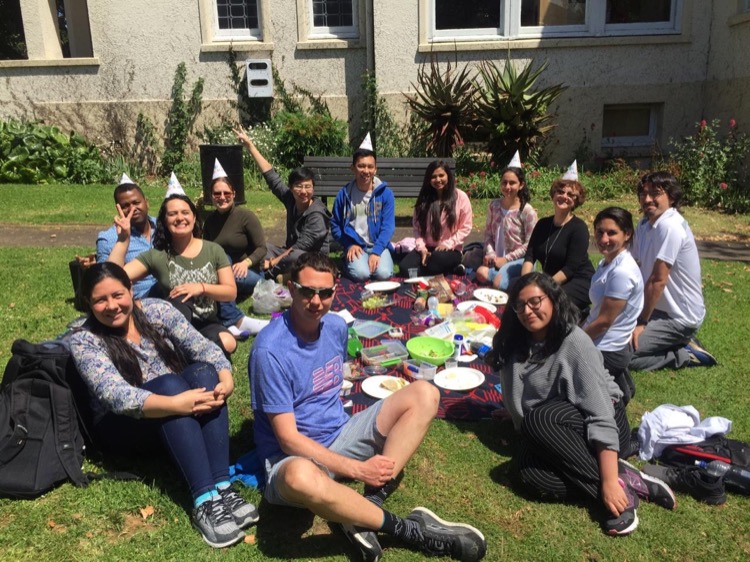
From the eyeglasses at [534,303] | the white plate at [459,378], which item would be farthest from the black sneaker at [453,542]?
the white plate at [459,378]

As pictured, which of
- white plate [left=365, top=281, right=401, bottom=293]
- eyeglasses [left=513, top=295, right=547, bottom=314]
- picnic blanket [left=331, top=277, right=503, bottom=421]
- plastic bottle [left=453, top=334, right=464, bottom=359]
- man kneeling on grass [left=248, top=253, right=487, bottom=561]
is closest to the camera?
man kneeling on grass [left=248, top=253, right=487, bottom=561]

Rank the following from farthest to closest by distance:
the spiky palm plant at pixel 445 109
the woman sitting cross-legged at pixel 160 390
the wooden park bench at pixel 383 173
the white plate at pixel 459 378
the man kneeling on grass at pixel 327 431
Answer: the spiky palm plant at pixel 445 109 → the wooden park bench at pixel 383 173 → the white plate at pixel 459 378 → the woman sitting cross-legged at pixel 160 390 → the man kneeling on grass at pixel 327 431

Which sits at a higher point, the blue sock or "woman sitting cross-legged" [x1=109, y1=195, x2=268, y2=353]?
"woman sitting cross-legged" [x1=109, y1=195, x2=268, y2=353]

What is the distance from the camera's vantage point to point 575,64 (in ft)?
39.0

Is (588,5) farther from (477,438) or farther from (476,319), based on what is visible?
(477,438)

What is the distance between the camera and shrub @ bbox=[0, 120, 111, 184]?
39.0ft

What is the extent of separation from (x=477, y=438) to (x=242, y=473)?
57.9 inches

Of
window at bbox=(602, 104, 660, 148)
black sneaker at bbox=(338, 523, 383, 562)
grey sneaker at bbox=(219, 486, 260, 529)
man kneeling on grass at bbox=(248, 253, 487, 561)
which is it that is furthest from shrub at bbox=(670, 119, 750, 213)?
grey sneaker at bbox=(219, 486, 260, 529)

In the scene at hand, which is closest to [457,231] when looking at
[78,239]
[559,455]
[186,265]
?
[186,265]

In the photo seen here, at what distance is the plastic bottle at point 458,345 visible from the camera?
4.86m

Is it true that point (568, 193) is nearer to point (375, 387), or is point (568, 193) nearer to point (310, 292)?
point (375, 387)

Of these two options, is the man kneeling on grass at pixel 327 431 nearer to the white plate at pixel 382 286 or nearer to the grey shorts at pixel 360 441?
the grey shorts at pixel 360 441

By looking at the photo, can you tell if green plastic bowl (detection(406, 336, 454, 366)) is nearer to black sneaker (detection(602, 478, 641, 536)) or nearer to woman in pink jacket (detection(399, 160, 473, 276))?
black sneaker (detection(602, 478, 641, 536))

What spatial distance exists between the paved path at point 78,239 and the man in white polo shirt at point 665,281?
11.2 feet
